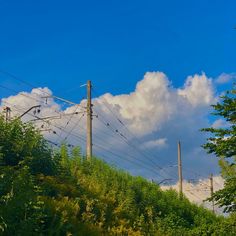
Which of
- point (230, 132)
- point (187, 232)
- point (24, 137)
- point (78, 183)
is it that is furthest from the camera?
point (230, 132)

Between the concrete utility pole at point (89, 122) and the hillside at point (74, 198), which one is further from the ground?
the concrete utility pole at point (89, 122)

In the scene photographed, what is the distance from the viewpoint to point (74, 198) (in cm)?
1783

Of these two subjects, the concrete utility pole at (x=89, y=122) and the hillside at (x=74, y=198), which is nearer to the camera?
the hillside at (x=74, y=198)

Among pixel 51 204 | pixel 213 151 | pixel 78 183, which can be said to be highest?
pixel 213 151

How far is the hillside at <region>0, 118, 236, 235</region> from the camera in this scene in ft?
37.8

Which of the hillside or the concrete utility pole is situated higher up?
the concrete utility pole

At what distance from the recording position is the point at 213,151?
25953 millimetres

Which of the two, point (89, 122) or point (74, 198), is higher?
point (89, 122)

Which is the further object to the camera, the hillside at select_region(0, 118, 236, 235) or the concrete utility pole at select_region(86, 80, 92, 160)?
the concrete utility pole at select_region(86, 80, 92, 160)

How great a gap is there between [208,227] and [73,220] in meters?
8.30

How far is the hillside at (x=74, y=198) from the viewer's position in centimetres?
1153

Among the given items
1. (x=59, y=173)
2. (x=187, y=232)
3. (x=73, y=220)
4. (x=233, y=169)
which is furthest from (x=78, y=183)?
(x=233, y=169)

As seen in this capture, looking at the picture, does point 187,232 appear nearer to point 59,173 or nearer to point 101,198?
point 101,198

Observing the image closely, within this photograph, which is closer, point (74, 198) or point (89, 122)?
point (74, 198)
